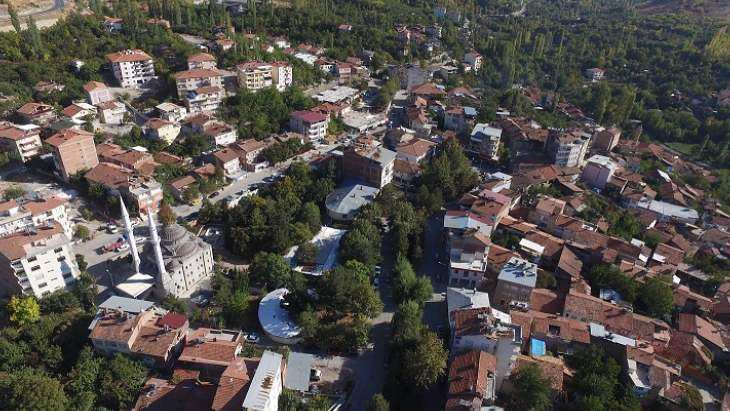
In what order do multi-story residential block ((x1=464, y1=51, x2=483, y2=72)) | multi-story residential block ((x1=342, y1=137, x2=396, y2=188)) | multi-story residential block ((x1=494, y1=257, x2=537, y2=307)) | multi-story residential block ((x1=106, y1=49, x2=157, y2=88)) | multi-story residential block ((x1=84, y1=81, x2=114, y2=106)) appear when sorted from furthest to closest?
multi-story residential block ((x1=464, y1=51, x2=483, y2=72))
multi-story residential block ((x1=106, y1=49, x2=157, y2=88))
multi-story residential block ((x1=84, y1=81, x2=114, y2=106))
multi-story residential block ((x1=342, y1=137, x2=396, y2=188))
multi-story residential block ((x1=494, y1=257, x2=537, y2=307))

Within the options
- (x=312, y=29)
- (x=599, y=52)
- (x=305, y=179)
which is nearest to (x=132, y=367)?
(x=305, y=179)

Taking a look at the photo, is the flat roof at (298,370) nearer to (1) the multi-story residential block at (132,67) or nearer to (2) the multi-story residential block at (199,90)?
(2) the multi-story residential block at (199,90)

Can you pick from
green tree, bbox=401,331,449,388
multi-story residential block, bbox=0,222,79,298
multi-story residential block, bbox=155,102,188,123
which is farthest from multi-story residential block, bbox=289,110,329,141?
green tree, bbox=401,331,449,388

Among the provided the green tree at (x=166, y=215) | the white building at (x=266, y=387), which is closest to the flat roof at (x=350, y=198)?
the green tree at (x=166, y=215)

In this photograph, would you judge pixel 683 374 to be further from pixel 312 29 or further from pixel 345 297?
pixel 312 29

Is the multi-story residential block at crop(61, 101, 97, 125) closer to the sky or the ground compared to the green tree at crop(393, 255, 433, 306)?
closer to the sky

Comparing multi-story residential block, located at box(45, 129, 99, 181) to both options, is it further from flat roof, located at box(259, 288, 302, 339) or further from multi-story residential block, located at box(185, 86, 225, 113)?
flat roof, located at box(259, 288, 302, 339)

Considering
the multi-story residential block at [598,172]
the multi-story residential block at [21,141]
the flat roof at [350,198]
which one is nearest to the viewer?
the flat roof at [350,198]
